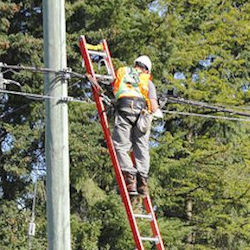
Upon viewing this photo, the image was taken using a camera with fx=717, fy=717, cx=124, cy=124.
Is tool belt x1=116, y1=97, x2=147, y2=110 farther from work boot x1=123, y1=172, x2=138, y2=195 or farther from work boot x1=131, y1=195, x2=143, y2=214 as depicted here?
work boot x1=131, y1=195, x2=143, y2=214

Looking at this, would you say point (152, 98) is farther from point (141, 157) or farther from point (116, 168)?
point (116, 168)

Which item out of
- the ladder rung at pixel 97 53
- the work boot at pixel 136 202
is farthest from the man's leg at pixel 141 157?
the ladder rung at pixel 97 53

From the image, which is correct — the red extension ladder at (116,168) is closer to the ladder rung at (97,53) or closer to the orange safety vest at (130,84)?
the ladder rung at (97,53)

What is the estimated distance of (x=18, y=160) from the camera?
18.2m

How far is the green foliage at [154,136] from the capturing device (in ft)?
59.1

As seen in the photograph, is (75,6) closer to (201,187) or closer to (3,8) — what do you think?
(3,8)

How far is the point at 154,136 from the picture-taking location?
19.7 m

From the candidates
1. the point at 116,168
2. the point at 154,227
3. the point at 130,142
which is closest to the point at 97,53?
the point at 130,142

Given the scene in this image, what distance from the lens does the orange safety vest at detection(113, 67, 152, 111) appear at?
22.2 feet

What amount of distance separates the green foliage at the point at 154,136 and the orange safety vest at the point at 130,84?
10.6 metres

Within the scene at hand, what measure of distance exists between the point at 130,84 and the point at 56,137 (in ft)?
3.65

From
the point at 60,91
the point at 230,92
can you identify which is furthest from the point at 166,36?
the point at 60,91

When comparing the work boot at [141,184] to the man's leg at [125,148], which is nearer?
the man's leg at [125,148]

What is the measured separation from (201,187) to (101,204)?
274cm
